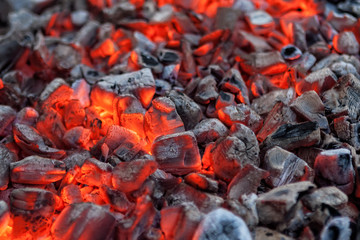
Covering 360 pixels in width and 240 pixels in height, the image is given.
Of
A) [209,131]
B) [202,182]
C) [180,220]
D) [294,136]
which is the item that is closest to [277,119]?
[294,136]

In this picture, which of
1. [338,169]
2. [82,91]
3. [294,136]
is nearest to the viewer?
[338,169]

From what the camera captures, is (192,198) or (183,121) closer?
(192,198)

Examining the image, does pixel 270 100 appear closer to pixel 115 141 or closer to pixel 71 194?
pixel 115 141

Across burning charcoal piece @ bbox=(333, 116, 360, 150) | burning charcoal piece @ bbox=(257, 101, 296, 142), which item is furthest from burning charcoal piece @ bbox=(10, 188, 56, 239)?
burning charcoal piece @ bbox=(333, 116, 360, 150)

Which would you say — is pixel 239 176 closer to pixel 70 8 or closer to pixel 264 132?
pixel 264 132

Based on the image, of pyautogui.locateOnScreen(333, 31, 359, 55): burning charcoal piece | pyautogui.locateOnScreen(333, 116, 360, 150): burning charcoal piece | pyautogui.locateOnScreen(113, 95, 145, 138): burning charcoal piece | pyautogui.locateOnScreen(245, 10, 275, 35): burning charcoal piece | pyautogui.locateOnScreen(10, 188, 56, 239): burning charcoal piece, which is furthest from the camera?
pyautogui.locateOnScreen(245, 10, 275, 35): burning charcoal piece

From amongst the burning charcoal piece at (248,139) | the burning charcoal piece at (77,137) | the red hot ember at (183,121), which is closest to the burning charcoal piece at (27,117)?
the red hot ember at (183,121)

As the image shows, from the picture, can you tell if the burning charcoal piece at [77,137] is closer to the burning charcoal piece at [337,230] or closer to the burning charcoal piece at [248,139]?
the burning charcoal piece at [248,139]

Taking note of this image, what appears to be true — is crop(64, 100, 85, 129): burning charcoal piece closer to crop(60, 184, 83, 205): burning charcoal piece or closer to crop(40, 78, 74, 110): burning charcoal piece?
crop(40, 78, 74, 110): burning charcoal piece
